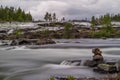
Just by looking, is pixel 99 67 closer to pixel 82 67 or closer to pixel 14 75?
pixel 82 67

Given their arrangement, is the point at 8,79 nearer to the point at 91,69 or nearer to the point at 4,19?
the point at 91,69

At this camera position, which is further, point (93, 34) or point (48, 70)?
point (93, 34)

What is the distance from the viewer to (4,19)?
A: 134875 mm

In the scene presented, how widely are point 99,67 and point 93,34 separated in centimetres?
6540

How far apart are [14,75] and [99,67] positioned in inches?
235

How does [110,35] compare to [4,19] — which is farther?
[4,19]

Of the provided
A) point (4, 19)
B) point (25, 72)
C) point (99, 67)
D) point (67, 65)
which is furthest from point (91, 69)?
point (4, 19)

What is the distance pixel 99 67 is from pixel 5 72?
676cm

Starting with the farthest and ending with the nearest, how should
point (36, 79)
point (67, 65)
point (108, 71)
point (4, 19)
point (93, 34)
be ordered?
point (4, 19), point (93, 34), point (67, 65), point (108, 71), point (36, 79)

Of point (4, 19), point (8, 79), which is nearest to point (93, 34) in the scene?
point (4, 19)

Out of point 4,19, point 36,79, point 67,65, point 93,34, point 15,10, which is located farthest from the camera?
point 15,10

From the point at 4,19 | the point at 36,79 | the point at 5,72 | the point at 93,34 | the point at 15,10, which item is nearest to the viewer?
the point at 36,79

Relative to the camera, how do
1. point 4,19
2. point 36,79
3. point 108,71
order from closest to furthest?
1. point 36,79
2. point 108,71
3. point 4,19

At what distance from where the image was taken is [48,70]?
22312 millimetres
